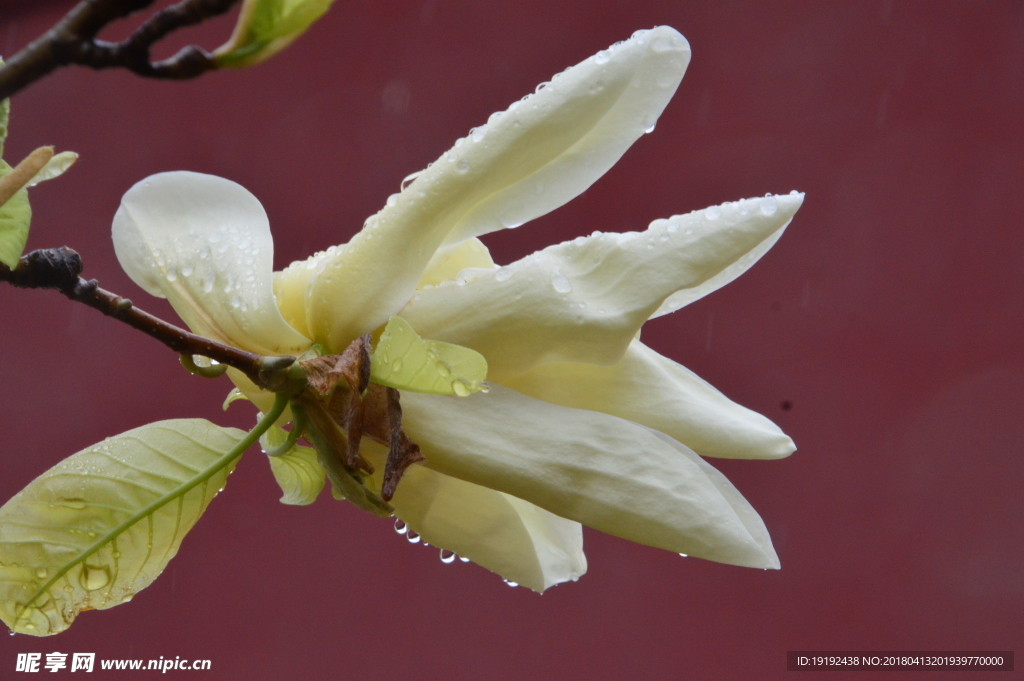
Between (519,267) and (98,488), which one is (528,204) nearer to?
(519,267)

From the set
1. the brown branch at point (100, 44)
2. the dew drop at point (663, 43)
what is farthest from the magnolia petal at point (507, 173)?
the brown branch at point (100, 44)

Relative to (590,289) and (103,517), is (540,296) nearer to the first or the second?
(590,289)

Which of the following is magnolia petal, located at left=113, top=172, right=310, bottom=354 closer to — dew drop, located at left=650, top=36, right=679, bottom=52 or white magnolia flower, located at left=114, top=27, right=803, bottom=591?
white magnolia flower, located at left=114, top=27, right=803, bottom=591

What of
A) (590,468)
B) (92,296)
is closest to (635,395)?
(590,468)

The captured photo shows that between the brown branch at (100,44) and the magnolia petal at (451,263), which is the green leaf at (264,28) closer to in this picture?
the brown branch at (100,44)

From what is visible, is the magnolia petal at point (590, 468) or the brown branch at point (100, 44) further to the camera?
the magnolia petal at point (590, 468)

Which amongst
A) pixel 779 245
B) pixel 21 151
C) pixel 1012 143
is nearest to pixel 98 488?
pixel 779 245
